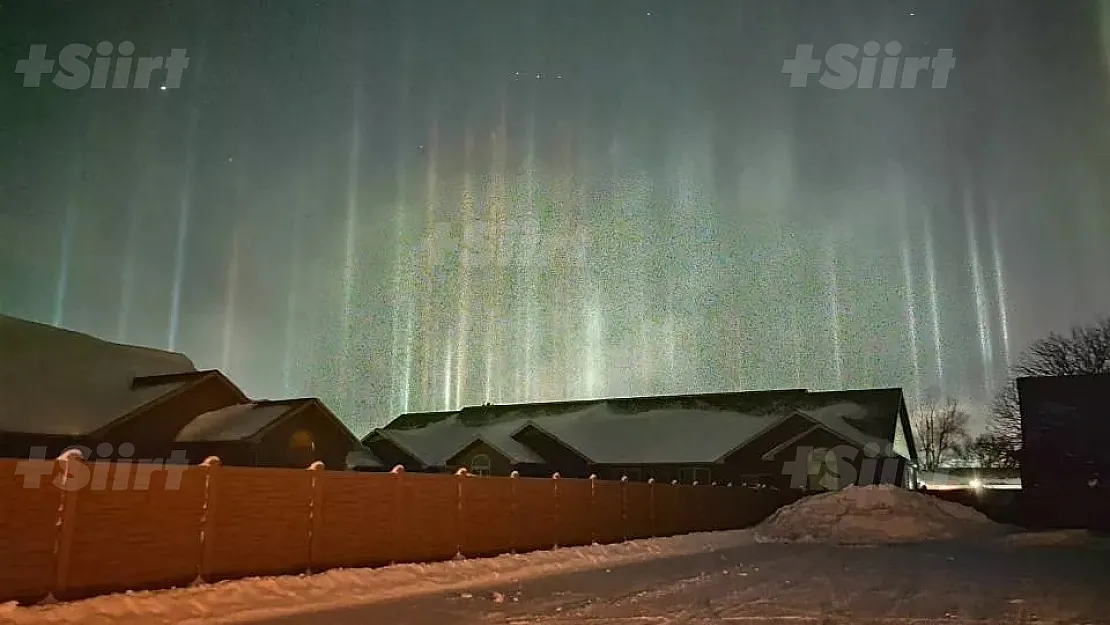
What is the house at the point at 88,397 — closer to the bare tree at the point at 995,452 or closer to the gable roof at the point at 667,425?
the gable roof at the point at 667,425

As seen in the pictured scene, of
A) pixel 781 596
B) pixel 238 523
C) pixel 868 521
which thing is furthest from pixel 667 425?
pixel 238 523

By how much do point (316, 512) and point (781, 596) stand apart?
285 inches

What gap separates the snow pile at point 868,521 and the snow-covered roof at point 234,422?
17775mm

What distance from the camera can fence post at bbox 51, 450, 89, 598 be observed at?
9.57 metres

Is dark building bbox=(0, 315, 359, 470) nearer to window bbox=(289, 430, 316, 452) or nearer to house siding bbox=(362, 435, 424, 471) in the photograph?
window bbox=(289, 430, 316, 452)

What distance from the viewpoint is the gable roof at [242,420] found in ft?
98.1

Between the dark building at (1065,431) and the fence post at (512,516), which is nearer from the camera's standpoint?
the fence post at (512,516)

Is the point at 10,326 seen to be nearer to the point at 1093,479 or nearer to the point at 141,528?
the point at 141,528

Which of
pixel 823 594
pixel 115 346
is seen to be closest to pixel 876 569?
pixel 823 594

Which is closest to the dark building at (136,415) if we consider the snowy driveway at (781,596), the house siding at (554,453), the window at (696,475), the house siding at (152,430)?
the house siding at (152,430)

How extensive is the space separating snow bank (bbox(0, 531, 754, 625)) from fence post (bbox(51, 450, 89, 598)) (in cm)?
38

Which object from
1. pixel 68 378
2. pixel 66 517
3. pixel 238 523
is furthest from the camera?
pixel 68 378

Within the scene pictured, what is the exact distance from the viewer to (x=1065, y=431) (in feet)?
142

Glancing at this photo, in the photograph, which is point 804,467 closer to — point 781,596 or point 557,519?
point 557,519
